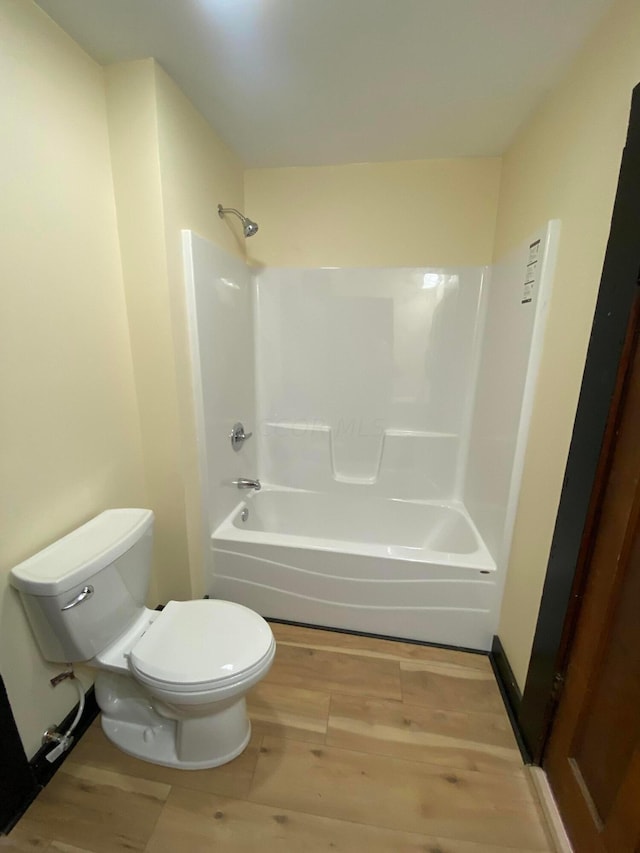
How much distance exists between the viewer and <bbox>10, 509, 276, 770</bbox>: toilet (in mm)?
1032

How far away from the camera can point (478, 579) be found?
1579 millimetres

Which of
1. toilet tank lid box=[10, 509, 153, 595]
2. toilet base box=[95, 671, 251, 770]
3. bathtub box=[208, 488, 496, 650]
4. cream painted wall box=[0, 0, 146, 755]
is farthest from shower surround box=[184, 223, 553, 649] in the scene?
toilet base box=[95, 671, 251, 770]

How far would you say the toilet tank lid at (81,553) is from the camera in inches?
38.6

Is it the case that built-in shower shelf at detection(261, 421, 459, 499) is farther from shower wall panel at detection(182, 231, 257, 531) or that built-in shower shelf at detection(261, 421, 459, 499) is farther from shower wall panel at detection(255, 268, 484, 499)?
shower wall panel at detection(182, 231, 257, 531)

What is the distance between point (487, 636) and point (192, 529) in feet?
4.64

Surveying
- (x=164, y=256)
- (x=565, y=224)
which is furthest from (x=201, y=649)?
(x=565, y=224)

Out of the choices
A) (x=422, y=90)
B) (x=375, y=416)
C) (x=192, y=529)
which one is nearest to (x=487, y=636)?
(x=375, y=416)

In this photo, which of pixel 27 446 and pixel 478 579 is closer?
pixel 27 446

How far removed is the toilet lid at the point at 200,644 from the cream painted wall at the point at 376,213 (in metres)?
1.84

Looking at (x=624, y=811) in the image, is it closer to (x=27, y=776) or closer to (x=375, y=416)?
(x=27, y=776)

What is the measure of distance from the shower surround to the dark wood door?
20.4 inches

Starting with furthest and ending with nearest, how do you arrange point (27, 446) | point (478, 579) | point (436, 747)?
point (478, 579) → point (436, 747) → point (27, 446)

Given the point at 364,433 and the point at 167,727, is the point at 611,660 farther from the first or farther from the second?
the point at 364,433

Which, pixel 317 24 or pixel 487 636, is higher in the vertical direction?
pixel 317 24
